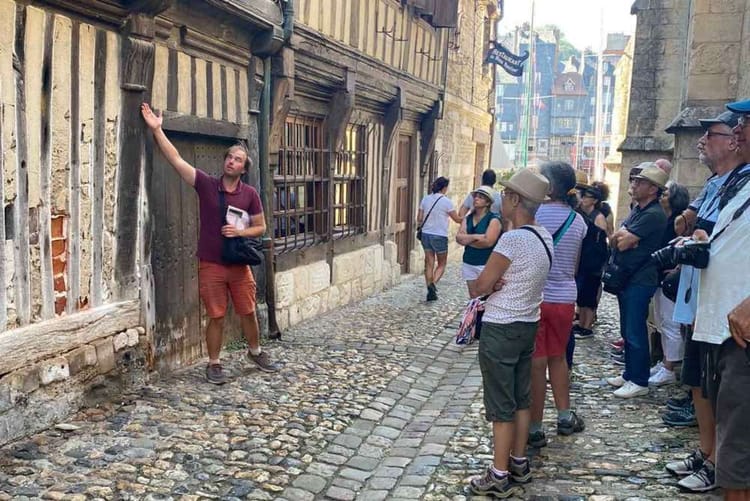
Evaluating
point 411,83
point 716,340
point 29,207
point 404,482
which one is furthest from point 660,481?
point 411,83

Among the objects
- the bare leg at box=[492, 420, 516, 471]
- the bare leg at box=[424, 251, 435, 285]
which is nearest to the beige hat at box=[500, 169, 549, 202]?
the bare leg at box=[492, 420, 516, 471]

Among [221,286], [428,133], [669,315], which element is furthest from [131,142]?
[428,133]

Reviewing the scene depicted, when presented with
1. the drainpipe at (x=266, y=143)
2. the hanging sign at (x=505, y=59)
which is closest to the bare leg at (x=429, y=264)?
the drainpipe at (x=266, y=143)

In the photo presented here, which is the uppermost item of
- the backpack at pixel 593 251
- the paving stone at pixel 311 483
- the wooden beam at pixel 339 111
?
the wooden beam at pixel 339 111

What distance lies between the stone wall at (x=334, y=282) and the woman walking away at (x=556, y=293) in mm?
3418

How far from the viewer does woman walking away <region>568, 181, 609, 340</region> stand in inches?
230

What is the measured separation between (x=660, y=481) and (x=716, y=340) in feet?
3.33

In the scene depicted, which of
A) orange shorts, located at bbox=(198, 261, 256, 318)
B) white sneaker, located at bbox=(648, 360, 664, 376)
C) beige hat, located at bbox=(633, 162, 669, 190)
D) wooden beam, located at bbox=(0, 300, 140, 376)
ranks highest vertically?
beige hat, located at bbox=(633, 162, 669, 190)

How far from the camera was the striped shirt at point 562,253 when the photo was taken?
12.3 feet

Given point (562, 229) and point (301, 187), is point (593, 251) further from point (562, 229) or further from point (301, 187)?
point (301, 187)

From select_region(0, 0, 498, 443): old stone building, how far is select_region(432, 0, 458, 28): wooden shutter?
6.11 feet

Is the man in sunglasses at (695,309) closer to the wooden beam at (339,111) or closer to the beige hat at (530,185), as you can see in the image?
the beige hat at (530,185)

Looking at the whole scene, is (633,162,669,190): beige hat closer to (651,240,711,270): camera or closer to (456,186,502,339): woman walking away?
(651,240,711,270): camera

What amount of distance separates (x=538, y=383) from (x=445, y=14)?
27.7 ft
